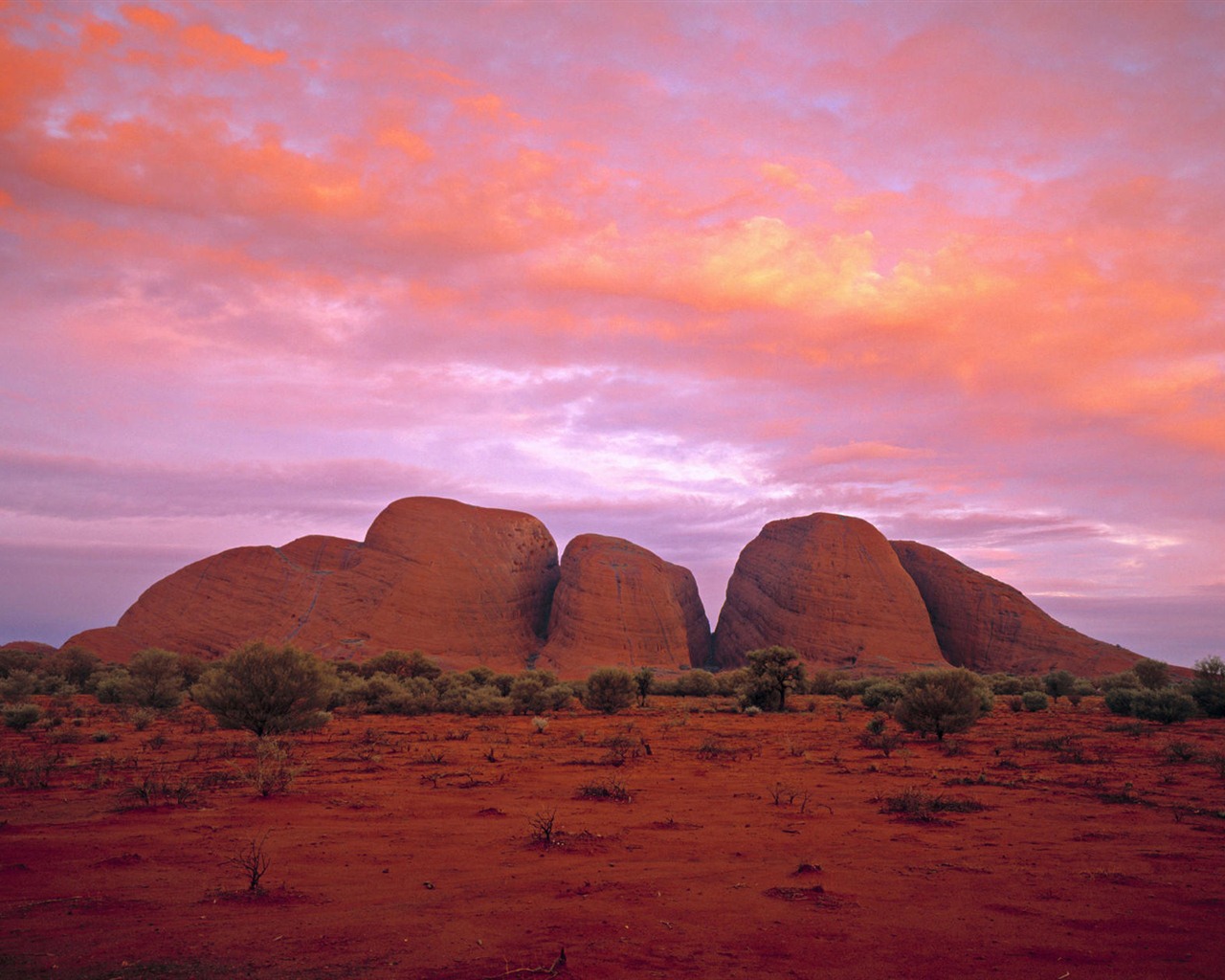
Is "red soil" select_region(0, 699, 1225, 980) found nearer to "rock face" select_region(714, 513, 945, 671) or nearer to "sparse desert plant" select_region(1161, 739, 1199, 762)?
"sparse desert plant" select_region(1161, 739, 1199, 762)

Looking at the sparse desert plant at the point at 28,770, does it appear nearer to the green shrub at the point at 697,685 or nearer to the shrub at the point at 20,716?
the shrub at the point at 20,716

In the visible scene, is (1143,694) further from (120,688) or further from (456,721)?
(120,688)

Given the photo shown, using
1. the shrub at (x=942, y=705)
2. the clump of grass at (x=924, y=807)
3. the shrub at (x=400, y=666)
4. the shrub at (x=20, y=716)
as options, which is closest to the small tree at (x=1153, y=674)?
the shrub at (x=942, y=705)

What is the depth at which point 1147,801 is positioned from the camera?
354 inches

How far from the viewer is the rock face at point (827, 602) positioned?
5397cm

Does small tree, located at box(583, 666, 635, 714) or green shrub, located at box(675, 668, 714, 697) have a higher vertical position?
small tree, located at box(583, 666, 635, 714)

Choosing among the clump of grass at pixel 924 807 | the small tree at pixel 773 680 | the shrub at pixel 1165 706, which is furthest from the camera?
the small tree at pixel 773 680

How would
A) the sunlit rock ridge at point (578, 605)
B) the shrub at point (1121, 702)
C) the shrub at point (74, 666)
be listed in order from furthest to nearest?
the sunlit rock ridge at point (578, 605) < the shrub at point (74, 666) < the shrub at point (1121, 702)

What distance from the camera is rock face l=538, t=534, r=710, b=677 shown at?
54750 millimetres

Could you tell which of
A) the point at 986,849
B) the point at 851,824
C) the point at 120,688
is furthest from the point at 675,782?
the point at 120,688

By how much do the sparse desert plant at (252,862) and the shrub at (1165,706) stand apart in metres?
21.0

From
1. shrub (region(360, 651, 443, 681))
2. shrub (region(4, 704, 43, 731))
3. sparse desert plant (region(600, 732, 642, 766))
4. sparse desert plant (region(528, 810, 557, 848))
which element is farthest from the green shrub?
sparse desert plant (region(528, 810, 557, 848))

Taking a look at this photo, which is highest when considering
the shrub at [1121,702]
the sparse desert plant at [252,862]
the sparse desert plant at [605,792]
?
the sparse desert plant at [252,862]

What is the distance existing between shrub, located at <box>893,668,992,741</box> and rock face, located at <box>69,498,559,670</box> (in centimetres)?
3877
